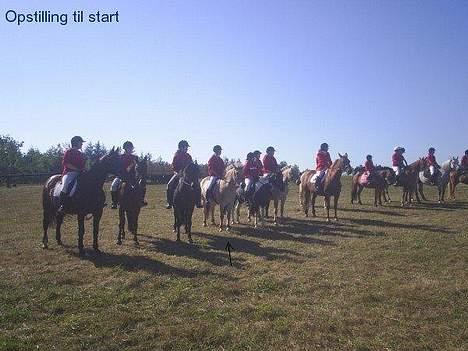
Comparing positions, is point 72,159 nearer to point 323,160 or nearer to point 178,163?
point 178,163

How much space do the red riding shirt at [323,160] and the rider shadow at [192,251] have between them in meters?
8.27

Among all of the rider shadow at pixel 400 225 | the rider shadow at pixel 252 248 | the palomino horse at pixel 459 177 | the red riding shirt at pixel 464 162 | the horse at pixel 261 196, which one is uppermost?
the red riding shirt at pixel 464 162

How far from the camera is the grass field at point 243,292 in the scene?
6109 mm

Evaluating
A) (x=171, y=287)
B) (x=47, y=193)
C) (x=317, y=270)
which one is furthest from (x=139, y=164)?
(x=317, y=270)

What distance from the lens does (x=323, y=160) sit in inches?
744

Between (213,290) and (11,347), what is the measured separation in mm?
3786

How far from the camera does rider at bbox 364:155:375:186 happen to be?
22.7 metres

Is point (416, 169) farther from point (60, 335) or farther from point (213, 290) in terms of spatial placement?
point (60, 335)

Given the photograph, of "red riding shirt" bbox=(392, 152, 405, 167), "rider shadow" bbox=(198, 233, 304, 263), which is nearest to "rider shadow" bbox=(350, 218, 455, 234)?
"rider shadow" bbox=(198, 233, 304, 263)

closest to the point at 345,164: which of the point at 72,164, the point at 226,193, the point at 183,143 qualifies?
the point at 226,193

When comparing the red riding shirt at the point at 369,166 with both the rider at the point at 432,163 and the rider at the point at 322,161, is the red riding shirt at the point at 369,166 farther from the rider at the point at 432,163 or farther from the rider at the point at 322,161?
the rider at the point at 322,161

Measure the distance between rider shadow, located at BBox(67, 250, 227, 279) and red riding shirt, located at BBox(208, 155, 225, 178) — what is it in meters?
5.79

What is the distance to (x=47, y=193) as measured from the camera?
42.2ft

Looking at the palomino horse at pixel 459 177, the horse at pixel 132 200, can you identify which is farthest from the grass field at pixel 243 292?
the palomino horse at pixel 459 177
